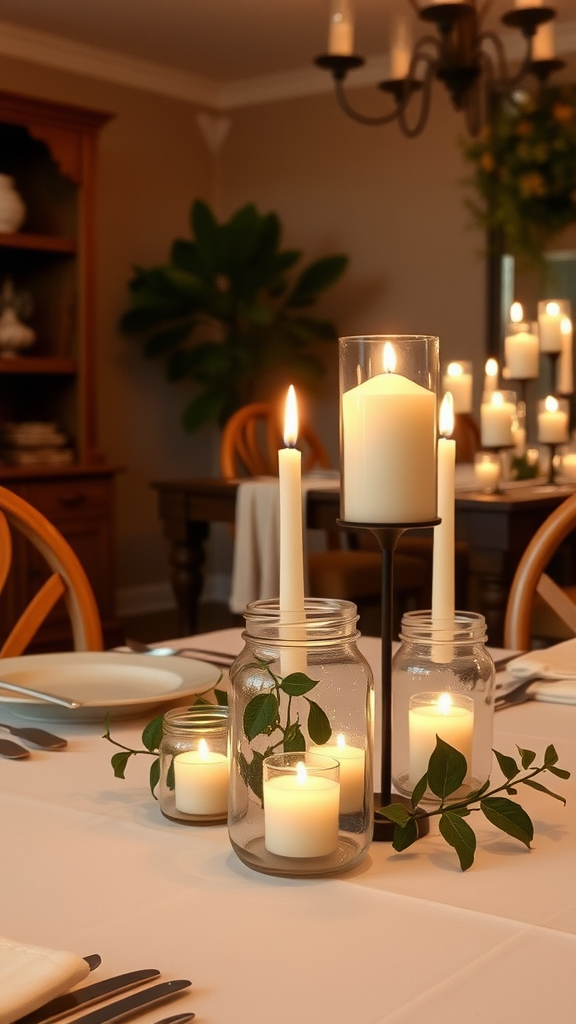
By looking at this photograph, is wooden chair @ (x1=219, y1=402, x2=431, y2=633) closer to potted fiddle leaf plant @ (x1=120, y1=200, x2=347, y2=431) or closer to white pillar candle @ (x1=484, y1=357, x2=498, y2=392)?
white pillar candle @ (x1=484, y1=357, x2=498, y2=392)

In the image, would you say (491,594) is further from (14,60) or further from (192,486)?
(14,60)

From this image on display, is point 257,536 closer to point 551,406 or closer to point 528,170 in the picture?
point 551,406

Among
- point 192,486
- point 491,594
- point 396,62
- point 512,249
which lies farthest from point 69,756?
point 512,249

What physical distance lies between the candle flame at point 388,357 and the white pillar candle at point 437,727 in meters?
0.24

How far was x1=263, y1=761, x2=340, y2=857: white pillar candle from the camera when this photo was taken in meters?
0.70

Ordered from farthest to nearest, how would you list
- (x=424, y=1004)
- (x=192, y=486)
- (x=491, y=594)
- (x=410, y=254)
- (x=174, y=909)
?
(x=410, y=254)
(x=192, y=486)
(x=491, y=594)
(x=174, y=909)
(x=424, y=1004)

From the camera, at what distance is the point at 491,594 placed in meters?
2.80

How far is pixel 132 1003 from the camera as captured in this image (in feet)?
1.83

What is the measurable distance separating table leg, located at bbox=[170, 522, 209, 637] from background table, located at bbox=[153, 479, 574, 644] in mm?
39

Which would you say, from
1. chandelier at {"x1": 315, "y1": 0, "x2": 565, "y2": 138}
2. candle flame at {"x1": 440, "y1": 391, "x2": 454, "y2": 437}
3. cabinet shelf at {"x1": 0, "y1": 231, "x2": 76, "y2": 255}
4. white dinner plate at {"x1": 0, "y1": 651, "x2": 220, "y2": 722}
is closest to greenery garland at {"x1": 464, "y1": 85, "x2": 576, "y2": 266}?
chandelier at {"x1": 315, "y1": 0, "x2": 565, "y2": 138}

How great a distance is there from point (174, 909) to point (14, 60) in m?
5.04

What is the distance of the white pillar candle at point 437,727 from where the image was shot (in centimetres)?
83

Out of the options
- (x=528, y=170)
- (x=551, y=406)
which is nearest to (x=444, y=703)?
(x=551, y=406)

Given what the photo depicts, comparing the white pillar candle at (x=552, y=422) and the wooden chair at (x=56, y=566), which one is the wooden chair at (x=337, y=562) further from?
the wooden chair at (x=56, y=566)
